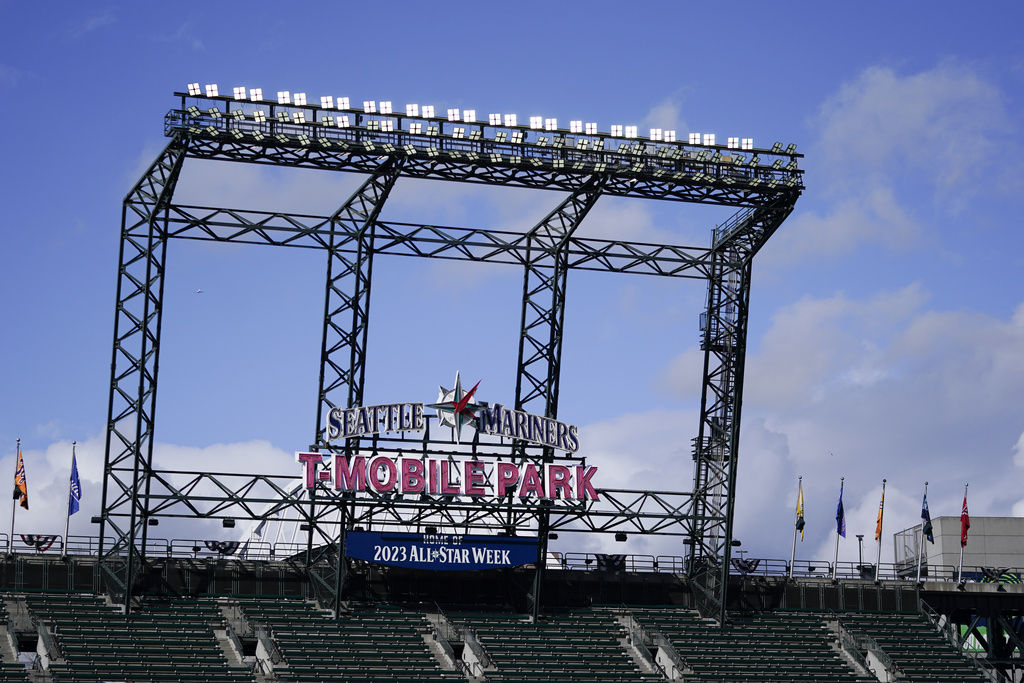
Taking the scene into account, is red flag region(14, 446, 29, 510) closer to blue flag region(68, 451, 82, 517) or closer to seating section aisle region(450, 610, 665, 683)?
blue flag region(68, 451, 82, 517)

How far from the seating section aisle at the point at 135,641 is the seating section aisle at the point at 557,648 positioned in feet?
36.2

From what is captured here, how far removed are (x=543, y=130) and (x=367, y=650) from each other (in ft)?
78.6

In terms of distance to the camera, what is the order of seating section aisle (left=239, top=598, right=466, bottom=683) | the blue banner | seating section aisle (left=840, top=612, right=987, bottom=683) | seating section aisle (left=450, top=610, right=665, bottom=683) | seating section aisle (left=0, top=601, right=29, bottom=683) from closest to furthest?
1. seating section aisle (left=0, top=601, right=29, bottom=683)
2. seating section aisle (left=239, top=598, right=466, bottom=683)
3. seating section aisle (left=450, top=610, right=665, bottom=683)
4. the blue banner
5. seating section aisle (left=840, top=612, right=987, bottom=683)

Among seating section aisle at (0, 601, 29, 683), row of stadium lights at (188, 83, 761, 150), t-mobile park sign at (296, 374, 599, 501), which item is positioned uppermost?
row of stadium lights at (188, 83, 761, 150)

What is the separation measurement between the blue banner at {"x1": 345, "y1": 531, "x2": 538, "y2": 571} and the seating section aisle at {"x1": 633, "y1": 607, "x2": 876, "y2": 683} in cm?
715

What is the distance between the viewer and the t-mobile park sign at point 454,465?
64.7 meters

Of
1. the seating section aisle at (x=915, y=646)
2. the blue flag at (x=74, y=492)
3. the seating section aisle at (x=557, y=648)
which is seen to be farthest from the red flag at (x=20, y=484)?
the seating section aisle at (x=915, y=646)

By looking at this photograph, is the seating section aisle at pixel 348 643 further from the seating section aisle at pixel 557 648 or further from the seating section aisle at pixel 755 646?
the seating section aisle at pixel 755 646

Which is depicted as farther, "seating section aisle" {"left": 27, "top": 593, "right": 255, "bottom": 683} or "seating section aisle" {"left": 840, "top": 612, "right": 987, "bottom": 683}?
"seating section aisle" {"left": 840, "top": 612, "right": 987, "bottom": 683}

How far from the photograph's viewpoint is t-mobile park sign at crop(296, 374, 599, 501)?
2547 inches

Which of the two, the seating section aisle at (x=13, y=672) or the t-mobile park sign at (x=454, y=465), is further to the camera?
the t-mobile park sign at (x=454, y=465)

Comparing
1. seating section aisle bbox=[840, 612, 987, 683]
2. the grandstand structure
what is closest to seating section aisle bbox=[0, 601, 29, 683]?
the grandstand structure

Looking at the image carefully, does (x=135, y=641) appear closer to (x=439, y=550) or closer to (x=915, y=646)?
(x=439, y=550)

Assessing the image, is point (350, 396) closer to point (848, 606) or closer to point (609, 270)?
point (609, 270)
